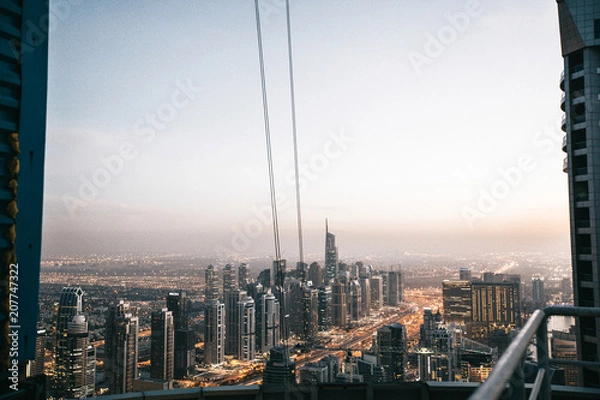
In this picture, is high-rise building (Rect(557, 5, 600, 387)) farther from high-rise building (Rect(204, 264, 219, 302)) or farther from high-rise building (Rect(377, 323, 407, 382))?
high-rise building (Rect(204, 264, 219, 302))

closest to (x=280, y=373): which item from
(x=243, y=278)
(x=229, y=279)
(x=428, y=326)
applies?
(x=243, y=278)

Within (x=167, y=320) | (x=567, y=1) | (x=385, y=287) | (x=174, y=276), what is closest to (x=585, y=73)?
(x=567, y=1)

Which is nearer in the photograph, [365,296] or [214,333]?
[214,333]

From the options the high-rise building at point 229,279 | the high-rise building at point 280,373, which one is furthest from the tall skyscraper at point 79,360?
the high-rise building at point 229,279

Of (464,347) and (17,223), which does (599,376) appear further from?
(17,223)

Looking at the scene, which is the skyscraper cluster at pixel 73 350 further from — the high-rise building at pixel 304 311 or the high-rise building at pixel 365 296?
the high-rise building at pixel 365 296

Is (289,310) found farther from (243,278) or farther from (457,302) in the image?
(457,302)
